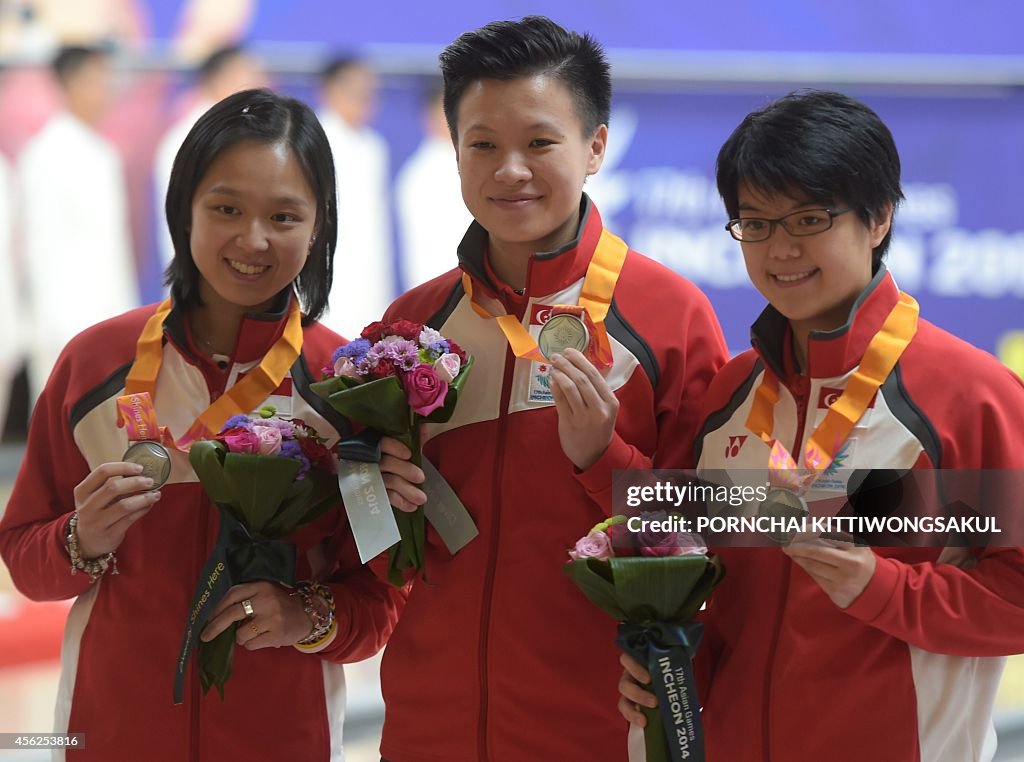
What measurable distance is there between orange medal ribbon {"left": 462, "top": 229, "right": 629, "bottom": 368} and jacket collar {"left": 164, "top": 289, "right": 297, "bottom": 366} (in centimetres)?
38

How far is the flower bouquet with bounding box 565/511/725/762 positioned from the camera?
2.00 metres

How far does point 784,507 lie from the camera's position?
78.7 inches

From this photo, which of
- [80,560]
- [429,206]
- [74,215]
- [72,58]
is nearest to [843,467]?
[80,560]

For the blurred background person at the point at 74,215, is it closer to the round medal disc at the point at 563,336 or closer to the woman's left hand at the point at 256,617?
the woman's left hand at the point at 256,617

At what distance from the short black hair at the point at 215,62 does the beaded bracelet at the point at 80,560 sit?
3.81 meters

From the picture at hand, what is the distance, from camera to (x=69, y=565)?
7.63ft

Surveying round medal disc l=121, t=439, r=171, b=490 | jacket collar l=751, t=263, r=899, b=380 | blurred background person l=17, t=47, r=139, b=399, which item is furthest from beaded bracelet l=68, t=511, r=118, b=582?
blurred background person l=17, t=47, r=139, b=399

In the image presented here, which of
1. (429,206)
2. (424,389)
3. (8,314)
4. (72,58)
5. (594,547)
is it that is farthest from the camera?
(429,206)

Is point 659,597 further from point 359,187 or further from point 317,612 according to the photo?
point 359,187

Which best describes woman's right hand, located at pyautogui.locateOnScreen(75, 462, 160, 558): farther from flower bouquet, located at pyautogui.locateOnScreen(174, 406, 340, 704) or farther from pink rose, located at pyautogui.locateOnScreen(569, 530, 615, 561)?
pink rose, located at pyautogui.locateOnScreen(569, 530, 615, 561)

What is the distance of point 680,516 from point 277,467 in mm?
700

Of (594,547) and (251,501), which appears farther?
(251,501)

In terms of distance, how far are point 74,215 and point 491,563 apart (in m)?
4.15

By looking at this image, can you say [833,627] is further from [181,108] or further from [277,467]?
[181,108]
